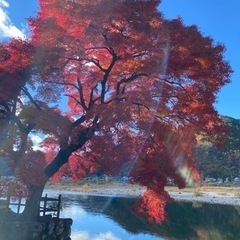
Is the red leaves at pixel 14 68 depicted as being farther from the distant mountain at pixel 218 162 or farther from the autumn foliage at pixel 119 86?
the distant mountain at pixel 218 162

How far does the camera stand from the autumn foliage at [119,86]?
11.7 metres

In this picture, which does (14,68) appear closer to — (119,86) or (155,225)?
(119,86)

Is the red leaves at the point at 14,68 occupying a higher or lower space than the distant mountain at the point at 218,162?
lower

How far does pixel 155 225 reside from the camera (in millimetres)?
26312

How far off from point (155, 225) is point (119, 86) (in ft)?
53.3

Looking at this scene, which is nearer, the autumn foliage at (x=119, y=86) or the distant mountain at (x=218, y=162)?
the autumn foliage at (x=119, y=86)

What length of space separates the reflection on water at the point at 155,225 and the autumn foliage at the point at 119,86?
9568 millimetres

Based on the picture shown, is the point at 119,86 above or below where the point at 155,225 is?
above

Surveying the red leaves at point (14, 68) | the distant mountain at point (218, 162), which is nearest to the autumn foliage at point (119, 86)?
the red leaves at point (14, 68)

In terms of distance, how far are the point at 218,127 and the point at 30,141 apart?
22.8 ft

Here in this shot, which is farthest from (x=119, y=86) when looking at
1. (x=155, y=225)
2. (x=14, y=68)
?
(x=155, y=225)

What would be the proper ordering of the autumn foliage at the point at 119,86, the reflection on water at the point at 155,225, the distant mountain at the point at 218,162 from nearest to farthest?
1. the autumn foliage at the point at 119,86
2. the reflection on water at the point at 155,225
3. the distant mountain at the point at 218,162

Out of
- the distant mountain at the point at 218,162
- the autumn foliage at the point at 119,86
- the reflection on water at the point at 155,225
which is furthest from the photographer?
the distant mountain at the point at 218,162

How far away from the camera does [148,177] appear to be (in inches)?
501
